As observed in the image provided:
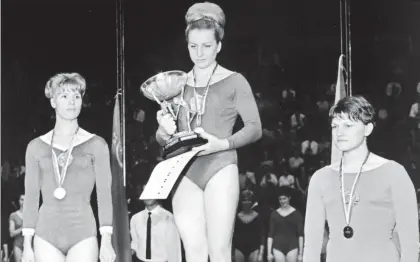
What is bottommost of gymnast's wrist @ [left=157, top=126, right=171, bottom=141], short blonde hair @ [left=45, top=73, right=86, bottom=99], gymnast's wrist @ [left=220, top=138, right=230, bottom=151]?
gymnast's wrist @ [left=220, top=138, right=230, bottom=151]

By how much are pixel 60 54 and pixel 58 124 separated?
0.51 meters

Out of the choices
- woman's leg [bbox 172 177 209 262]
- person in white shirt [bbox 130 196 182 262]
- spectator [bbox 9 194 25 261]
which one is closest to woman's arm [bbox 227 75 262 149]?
woman's leg [bbox 172 177 209 262]

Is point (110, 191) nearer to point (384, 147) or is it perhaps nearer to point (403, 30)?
point (384, 147)

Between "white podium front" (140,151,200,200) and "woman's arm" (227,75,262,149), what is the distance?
0.80 feet

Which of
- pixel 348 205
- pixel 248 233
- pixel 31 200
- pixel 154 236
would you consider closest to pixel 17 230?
pixel 31 200

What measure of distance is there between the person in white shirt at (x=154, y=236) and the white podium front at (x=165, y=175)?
0.08m

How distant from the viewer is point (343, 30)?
15.0ft

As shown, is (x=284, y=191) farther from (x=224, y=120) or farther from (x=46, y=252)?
(x=46, y=252)

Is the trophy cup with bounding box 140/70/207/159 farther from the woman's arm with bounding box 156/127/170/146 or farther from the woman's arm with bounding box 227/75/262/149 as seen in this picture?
the woman's arm with bounding box 227/75/262/149

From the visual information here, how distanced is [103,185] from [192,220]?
62 cm

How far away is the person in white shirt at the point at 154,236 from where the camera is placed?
4.39 m

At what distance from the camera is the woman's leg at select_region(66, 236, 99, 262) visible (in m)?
4.16

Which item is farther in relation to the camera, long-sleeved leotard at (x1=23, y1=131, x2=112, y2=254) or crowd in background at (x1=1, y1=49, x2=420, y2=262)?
crowd in background at (x1=1, y1=49, x2=420, y2=262)

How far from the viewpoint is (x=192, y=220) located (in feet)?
13.3
